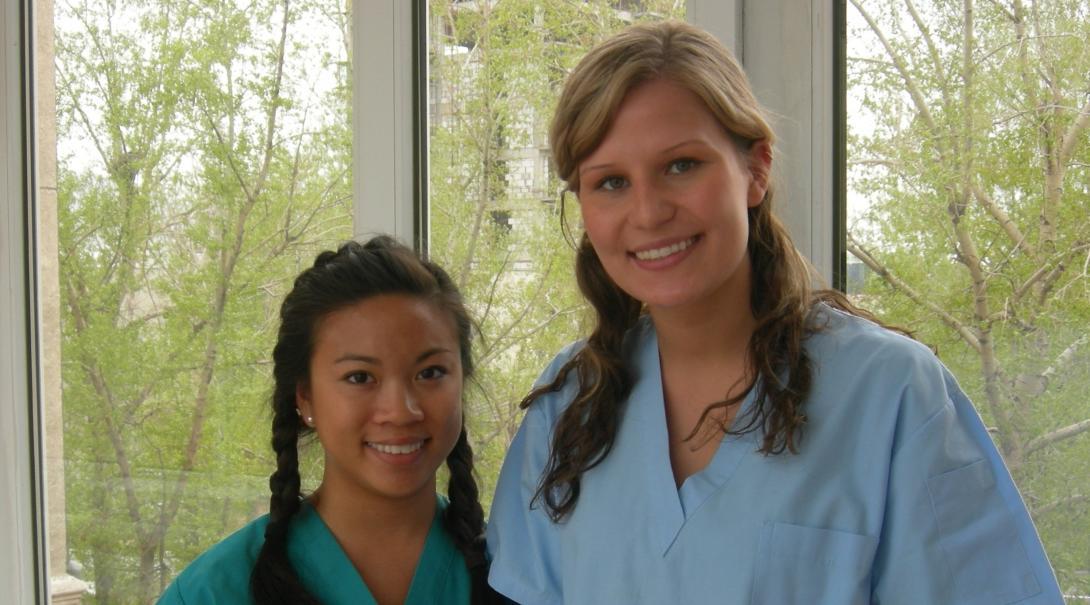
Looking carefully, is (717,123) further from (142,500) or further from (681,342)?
(142,500)

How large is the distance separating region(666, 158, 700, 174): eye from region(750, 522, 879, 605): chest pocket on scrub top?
→ 0.37m

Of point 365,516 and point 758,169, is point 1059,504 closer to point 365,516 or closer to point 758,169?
point 758,169

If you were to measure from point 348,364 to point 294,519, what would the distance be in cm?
24

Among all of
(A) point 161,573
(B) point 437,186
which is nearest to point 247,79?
(B) point 437,186

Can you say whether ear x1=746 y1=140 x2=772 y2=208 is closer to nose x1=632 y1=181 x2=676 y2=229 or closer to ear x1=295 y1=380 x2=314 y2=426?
nose x1=632 y1=181 x2=676 y2=229

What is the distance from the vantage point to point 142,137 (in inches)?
84.8

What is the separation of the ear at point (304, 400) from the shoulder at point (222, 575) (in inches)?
6.8

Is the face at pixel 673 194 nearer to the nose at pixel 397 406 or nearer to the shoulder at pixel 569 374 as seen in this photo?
the shoulder at pixel 569 374

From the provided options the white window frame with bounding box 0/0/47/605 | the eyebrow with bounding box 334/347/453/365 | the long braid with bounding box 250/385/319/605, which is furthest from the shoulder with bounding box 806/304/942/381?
the white window frame with bounding box 0/0/47/605

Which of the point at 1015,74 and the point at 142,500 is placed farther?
the point at 142,500

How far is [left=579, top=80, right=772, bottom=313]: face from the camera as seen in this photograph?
110 centimetres

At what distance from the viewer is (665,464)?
117 centimetres

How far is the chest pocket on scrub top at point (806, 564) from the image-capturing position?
3.39ft

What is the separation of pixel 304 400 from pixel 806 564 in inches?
28.5
